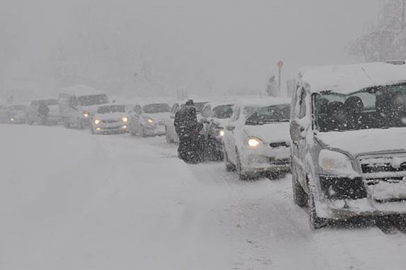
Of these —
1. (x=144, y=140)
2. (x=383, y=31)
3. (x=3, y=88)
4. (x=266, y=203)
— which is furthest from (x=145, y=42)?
(x=266, y=203)

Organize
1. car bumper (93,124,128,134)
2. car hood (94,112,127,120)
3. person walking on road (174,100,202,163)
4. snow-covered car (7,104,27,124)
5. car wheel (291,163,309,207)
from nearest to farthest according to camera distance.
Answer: car wheel (291,163,309,207)
person walking on road (174,100,202,163)
car bumper (93,124,128,134)
car hood (94,112,127,120)
snow-covered car (7,104,27,124)

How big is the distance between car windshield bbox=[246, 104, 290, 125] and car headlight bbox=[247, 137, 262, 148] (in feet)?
3.18

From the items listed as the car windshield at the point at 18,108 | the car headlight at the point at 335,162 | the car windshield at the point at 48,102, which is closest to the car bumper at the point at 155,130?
the car headlight at the point at 335,162

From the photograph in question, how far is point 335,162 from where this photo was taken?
696 cm

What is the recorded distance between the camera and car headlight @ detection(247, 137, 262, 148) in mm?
11789

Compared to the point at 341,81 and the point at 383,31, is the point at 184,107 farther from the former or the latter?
the point at 383,31

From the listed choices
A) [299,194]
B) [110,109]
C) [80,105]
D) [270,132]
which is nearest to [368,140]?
[299,194]

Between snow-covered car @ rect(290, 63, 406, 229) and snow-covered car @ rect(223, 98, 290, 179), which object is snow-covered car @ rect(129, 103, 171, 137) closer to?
snow-covered car @ rect(223, 98, 290, 179)

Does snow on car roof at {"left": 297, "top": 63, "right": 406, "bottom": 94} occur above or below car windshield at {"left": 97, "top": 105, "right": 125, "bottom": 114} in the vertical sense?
above

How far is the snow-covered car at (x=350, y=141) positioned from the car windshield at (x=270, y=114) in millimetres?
3538

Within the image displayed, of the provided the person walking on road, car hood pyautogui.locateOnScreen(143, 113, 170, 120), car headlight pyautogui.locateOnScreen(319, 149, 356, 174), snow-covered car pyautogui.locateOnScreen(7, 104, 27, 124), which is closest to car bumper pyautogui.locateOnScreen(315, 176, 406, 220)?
car headlight pyautogui.locateOnScreen(319, 149, 356, 174)

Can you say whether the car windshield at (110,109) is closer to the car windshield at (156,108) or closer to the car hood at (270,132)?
the car windshield at (156,108)

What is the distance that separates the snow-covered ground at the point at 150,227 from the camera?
20.1ft

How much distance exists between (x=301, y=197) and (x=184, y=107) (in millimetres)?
7534
